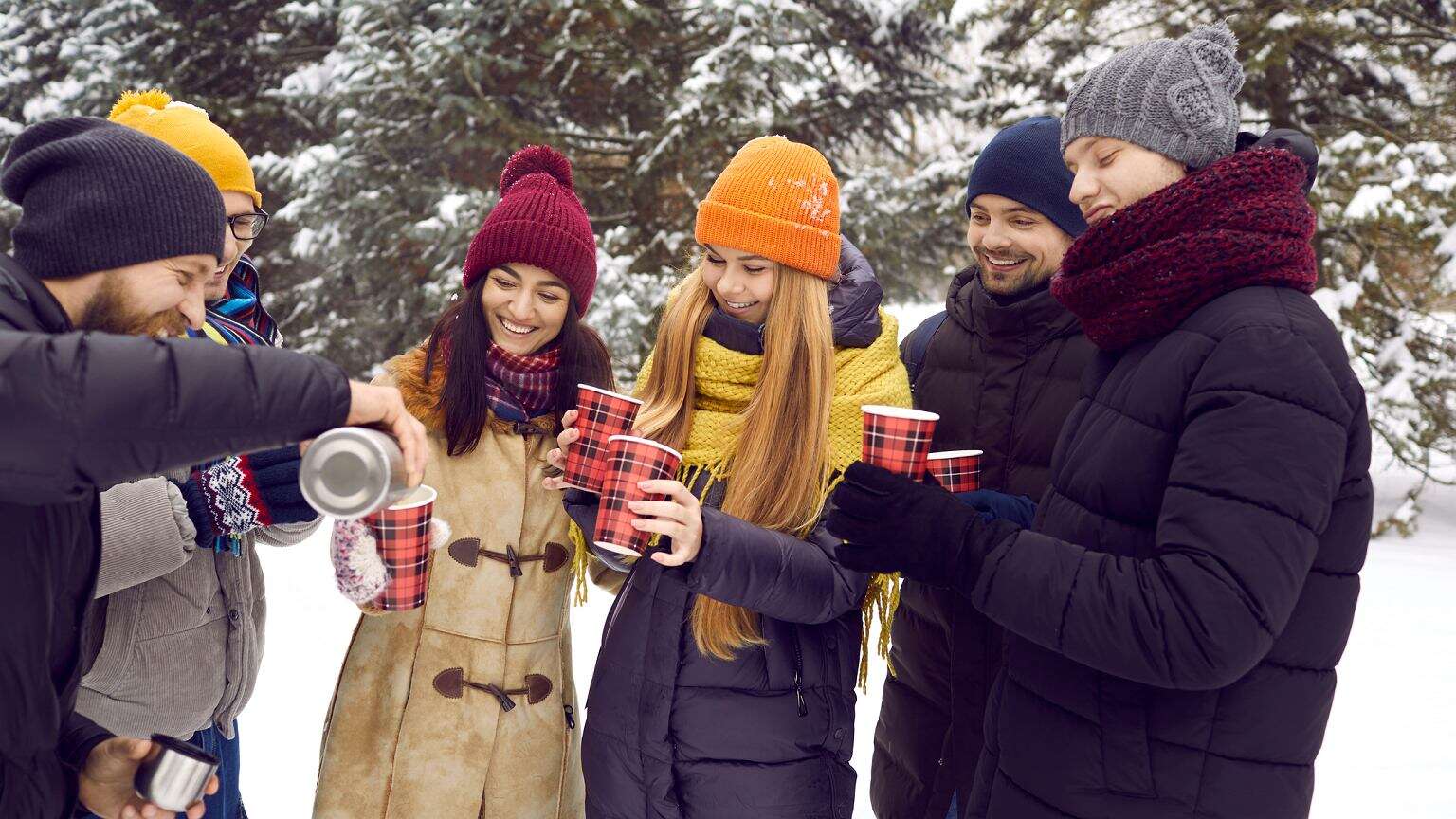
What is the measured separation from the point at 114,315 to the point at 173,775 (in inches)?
28.1

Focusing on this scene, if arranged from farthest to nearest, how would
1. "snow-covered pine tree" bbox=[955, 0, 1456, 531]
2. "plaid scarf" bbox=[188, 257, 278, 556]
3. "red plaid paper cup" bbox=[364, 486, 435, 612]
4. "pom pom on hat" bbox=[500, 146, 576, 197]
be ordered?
1. "snow-covered pine tree" bbox=[955, 0, 1456, 531]
2. "pom pom on hat" bbox=[500, 146, 576, 197]
3. "plaid scarf" bbox=[188, 257, 278, 556]
4. "red plaid paper cup" bbox=[364, 486, 435, 612]

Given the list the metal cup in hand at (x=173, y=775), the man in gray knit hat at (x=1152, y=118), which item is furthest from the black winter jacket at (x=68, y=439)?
the man in gray knit hat at (x=1152, y=118)

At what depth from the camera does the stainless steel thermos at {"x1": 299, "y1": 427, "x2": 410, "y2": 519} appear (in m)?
1.33

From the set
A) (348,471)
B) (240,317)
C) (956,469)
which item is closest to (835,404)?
(956,469)

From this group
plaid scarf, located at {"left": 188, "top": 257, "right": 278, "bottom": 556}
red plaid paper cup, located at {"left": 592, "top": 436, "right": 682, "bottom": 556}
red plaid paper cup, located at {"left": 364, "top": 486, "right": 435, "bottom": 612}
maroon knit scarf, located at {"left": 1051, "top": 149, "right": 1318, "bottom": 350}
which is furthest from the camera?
plaid scarf, located at {"left": 188, "top": 257, "right": 278, "bottom": 556}

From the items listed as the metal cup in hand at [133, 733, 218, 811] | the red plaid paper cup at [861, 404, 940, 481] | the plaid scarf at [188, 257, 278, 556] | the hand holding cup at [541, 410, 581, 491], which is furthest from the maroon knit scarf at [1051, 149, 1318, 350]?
the plaid scarf at [188, 257, 278, 556]

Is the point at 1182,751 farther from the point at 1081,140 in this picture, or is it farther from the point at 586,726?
the point at 586,726

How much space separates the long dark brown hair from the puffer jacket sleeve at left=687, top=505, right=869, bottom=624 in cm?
70

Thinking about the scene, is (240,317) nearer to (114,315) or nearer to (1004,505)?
(114,315)

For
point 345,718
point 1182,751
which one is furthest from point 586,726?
point 1182,751

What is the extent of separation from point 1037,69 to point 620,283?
4756 mm

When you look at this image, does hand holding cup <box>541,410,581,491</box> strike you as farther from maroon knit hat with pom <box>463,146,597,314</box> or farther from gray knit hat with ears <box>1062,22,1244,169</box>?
gray knit hat with ears <box>1062,22,1244,169</box>

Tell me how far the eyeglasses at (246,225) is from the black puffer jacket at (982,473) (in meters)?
2.03

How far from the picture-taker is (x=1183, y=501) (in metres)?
1.46
